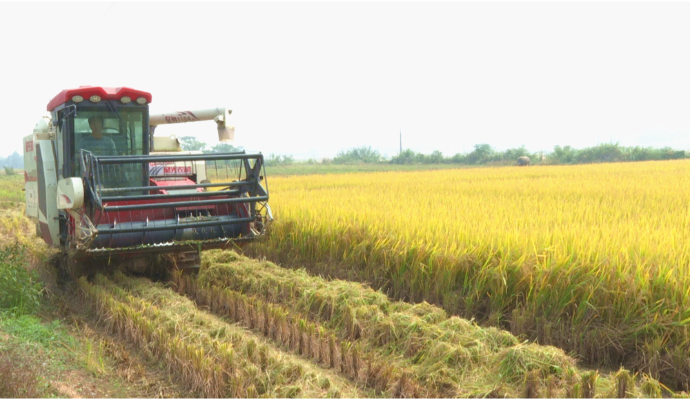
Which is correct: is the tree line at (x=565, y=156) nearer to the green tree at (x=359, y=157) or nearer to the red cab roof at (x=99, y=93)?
the green tree at (x=359, y=157)

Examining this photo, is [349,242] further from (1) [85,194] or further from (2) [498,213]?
(1) [85,194]

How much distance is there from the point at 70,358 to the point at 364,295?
8.51ft

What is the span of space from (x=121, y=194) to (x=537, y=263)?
15.9ft

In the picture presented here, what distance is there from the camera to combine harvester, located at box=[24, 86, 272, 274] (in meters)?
6.11

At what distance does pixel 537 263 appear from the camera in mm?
5000

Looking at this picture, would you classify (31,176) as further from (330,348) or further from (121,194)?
(330,348)

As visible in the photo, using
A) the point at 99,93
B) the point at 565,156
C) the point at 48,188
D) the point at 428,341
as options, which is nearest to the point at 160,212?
the point at 48,188

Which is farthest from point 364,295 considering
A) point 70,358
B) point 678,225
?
point 678,225

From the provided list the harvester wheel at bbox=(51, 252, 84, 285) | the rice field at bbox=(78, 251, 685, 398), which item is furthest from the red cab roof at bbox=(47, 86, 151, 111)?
the rice field at bbox=(78, 251, 685, 398)

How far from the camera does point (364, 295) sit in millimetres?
5613

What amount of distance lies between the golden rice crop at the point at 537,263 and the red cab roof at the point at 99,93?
2.60 metres

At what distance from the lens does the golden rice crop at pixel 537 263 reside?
430 centimetres

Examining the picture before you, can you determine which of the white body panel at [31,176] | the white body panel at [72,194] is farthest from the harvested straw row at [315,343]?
the white body panel at [31,176]

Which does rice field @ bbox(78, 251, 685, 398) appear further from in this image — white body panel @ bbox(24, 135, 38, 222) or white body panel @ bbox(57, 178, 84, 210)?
white body panel @ bbox(24, 135, 38, 222)
